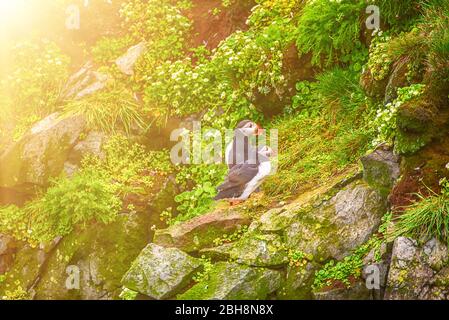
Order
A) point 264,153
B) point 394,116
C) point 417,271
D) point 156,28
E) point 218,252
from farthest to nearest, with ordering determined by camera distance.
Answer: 1. point 156,28
2. point 264,153
3. point 218,252
4. point 394,116
5. point 417,271

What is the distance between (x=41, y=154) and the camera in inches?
395

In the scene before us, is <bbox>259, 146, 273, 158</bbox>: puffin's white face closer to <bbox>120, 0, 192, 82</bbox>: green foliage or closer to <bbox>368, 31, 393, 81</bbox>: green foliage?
<bbox>368, 31, 393, 81</bbox>: green foliage

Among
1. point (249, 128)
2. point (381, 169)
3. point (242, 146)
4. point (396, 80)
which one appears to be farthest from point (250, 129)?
point (381, 169)

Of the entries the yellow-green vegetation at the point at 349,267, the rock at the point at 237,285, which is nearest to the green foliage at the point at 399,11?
the yellow-green vegetation at the point at 349,267

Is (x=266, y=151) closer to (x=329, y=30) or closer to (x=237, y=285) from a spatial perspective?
A: (x=329, y=30)

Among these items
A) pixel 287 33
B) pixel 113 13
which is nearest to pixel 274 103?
pixel 287 33

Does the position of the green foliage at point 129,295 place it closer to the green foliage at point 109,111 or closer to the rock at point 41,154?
the rock at point 41,154

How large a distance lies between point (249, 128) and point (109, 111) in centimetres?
269

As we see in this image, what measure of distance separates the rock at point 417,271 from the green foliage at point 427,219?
0.08m

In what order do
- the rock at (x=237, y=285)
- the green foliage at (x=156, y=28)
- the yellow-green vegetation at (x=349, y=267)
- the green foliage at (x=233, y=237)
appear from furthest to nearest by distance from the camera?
the green foliage at (x=156, y=28) < the green foliage at (x=233, y=237) < the rock at (x=237, y=285) < the yellow-green vegetation at (x=349, y=267)

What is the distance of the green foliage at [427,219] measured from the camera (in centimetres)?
593

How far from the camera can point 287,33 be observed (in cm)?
980

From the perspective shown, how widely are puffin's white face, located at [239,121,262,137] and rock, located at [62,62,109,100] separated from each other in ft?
10.5

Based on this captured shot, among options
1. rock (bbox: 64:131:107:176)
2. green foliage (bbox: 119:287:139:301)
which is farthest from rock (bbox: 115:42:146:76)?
green foliage (bbox: 119:287:139:301)
